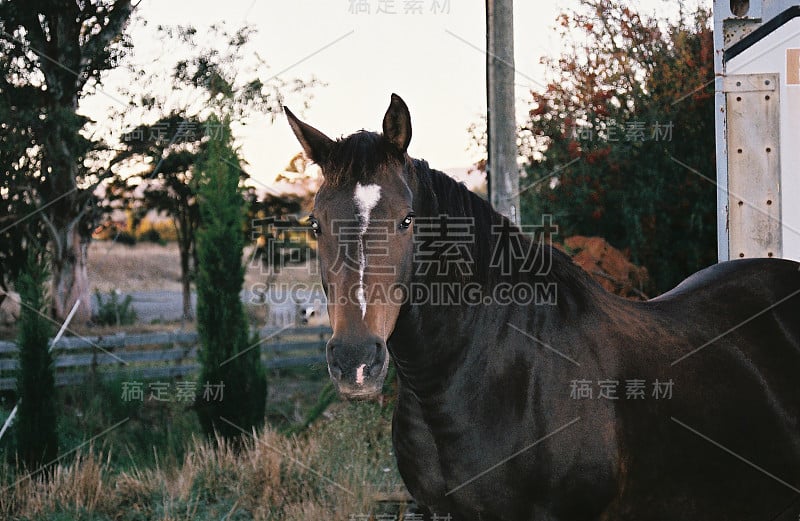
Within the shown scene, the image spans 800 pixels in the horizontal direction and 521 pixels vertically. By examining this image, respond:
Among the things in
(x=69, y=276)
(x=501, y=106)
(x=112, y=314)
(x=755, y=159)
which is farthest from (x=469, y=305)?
(x=112, y=314)

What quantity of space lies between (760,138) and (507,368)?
2686mm

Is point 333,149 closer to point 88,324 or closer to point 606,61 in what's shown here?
point 606,61

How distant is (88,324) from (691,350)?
48.6ft

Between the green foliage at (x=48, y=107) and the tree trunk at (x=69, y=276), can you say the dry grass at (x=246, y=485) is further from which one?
the tree trunk at (x=69, y=276)

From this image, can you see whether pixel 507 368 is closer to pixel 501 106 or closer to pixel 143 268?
pixel 501 106

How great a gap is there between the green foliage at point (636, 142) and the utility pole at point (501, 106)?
10.5 feet

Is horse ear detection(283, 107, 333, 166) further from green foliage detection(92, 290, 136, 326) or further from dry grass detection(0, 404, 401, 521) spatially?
green foliage detection(92, 290, 136, 326)

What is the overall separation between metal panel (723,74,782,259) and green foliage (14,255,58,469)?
627cm

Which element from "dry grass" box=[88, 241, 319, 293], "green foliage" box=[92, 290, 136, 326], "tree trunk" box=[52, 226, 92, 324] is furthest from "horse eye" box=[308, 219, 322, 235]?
"dry grass" box=[88, 241, 319, 293]

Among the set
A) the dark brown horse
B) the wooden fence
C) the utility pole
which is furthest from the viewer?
the wooden fence

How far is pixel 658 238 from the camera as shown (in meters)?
9.01

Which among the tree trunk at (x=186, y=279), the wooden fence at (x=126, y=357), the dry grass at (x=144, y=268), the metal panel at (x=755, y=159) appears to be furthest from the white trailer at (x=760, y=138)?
the dry grass at (x=144, y=268)

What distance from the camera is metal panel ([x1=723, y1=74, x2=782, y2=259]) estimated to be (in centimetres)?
434

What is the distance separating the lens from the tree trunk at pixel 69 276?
15.0 metres
